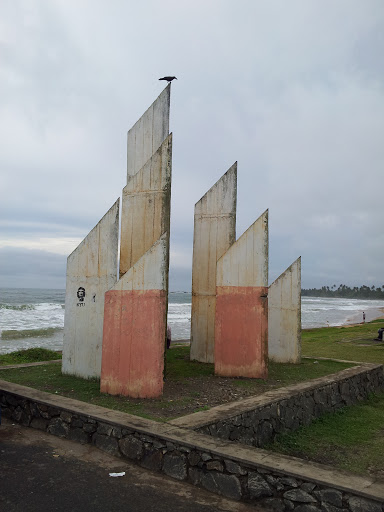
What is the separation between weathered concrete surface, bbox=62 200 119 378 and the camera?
772 centimetres

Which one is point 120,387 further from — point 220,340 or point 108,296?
point 220,340

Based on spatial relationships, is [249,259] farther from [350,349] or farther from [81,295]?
[350,349]

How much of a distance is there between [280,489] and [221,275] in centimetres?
514

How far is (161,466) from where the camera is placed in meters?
4.41

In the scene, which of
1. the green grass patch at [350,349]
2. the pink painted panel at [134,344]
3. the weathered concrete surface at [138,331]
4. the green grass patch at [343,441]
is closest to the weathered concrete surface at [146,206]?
the weathered concrete surface at [138,331]

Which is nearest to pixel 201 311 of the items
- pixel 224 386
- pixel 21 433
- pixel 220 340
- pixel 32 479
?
pixel 220 340

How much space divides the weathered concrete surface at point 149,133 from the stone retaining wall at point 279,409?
5.27 m

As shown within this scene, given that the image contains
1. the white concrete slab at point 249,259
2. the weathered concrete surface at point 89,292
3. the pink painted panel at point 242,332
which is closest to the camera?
the weathered concrete surface at point 89,292

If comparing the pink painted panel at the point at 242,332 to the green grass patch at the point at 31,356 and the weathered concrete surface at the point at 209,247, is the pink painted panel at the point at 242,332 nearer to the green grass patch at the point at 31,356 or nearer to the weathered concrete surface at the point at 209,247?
the weathered concrete surface at the point at 209,247

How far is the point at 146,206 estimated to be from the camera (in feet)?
26.9

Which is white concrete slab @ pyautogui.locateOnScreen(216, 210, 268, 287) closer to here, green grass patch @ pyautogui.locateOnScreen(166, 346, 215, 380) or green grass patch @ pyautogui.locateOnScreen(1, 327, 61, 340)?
green grass patch @ pyautogui.locateOnScreen(166, 346, 215, 380)

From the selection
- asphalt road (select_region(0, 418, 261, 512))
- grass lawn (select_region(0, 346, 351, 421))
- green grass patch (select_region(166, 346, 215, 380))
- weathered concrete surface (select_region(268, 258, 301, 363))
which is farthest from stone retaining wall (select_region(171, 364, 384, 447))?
green grass patch (select_region(166, 346, 215, 380))

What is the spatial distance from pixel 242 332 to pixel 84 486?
473 cm

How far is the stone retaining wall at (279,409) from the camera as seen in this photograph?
533cm
